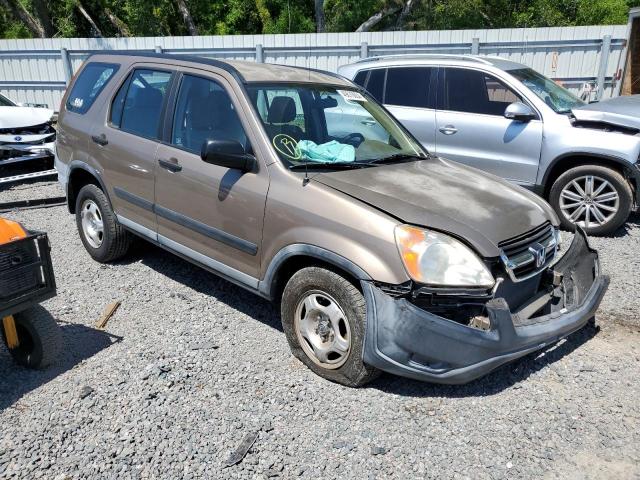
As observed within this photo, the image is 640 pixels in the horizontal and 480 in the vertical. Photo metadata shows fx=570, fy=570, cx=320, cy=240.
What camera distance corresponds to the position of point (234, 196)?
3.80 m

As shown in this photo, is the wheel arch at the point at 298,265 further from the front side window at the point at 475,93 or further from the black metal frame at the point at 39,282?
the front side window at the point at 475,93

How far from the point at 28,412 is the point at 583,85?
12287mm

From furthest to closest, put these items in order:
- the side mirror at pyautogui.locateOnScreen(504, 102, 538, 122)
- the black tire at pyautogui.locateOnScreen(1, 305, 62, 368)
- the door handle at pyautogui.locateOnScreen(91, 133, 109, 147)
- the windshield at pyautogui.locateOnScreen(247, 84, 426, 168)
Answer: the side mirror at pyautogui.locateOnScreen(504, 102, 538, 122), the door handle at pyautogui.locateOnScreen(91, 133, 109, 147), the windshield at pyautogui.locateOnScreen(247, 84, 426, 168), the black tire at pyautogui.locateOnScreen(1, 305, 62, 368)

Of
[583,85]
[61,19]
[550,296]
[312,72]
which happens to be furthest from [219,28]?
[550,296]

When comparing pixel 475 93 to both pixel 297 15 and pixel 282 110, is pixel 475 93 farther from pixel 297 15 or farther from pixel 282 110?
pixel 297 15

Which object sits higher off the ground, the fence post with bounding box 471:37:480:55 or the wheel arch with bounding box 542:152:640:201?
the fence post with bounding box 471:37:480:55

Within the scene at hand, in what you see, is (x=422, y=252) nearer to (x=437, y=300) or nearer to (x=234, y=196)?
(x=437, y=300)

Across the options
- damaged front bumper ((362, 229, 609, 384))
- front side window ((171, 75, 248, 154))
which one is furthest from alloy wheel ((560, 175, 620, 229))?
front side window ((171, 75, 248, 154))

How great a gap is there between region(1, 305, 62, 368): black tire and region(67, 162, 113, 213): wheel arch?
165 cm

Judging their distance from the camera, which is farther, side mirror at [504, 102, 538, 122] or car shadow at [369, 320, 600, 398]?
side mirror at [504, 102, 538, 122]

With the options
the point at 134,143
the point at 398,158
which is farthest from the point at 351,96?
the point at 134,143

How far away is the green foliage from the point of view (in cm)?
2123

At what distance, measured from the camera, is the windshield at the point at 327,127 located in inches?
151

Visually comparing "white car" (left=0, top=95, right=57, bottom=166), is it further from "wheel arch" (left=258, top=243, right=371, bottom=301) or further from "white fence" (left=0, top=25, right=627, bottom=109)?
"wheel arch" (left=258, top=243, right=371, bottom=301)
